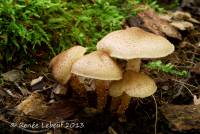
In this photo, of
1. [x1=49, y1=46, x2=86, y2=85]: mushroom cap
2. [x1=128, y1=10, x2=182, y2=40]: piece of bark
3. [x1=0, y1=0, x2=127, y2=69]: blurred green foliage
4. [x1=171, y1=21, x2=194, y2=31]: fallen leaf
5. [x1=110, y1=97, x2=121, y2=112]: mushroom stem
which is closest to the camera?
[x1=49, y1=46, x2=86, y2=85]: mushroom cap

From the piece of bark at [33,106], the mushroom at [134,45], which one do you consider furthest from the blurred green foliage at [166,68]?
the piece of bark at [33,106]

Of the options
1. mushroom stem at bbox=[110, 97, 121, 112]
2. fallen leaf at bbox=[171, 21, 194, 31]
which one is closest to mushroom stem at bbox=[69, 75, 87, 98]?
mushroom stem at bbox=[110, 97, 121, 112]

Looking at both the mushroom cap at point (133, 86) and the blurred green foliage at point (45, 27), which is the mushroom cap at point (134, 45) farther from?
the blurred green foliage at point (45, 27)

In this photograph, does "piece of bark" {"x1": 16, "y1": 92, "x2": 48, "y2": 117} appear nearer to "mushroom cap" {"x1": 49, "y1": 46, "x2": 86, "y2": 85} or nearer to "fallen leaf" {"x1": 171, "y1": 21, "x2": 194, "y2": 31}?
"mushroom cap" {"x1": 49, "y1": 46, "x2": 86, "y2": 85}

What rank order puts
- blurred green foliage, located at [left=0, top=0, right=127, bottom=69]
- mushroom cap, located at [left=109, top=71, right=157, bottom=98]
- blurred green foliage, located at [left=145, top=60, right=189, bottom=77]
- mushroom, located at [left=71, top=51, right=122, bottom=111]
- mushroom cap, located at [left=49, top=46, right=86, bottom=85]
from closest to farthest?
mushroom, located at [left=71, top=51, right=122, bottom=111], mushroom cap, located at [left=109, top=71, right=157, bottom=98], mushroom cap, located at [left=49, top=46, right=86, bottom=85], blurred green foliage, located at [left=0, top=0, right=127, bottom=69], blurred green foliage, located at [left=145, top=60, right=189, bottom=77]

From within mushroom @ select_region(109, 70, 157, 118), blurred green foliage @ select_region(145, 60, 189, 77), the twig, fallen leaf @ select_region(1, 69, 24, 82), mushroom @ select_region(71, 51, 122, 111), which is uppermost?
mushroom @ select_region(71, 51, 122, 111)

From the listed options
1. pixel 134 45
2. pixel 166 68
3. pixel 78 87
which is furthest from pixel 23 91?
pixel 166 68

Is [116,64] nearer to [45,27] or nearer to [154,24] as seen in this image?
[45,27]

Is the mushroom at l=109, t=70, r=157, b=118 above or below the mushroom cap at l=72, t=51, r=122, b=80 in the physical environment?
below

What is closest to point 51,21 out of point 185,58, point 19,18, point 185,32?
point 19,18
